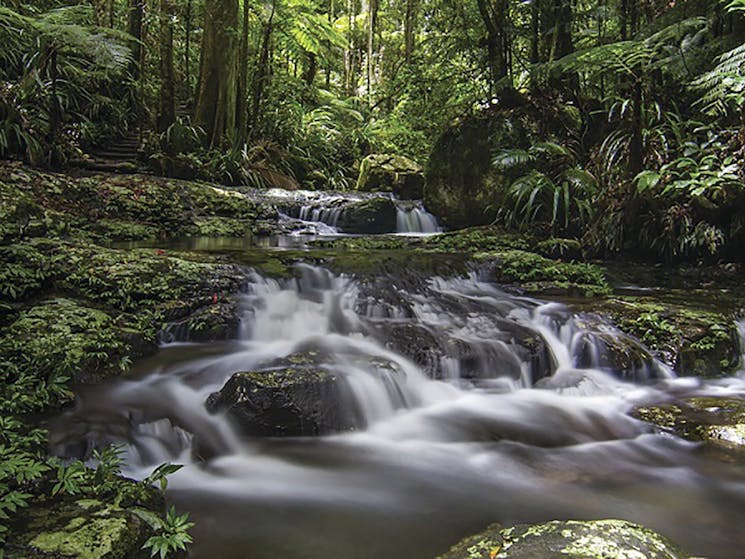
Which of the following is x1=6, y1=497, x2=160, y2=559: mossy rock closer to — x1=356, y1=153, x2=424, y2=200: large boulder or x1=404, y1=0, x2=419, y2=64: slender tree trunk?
x1=356, y1=153, x2=424, y2=200: large boulder

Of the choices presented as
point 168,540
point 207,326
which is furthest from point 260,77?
point 168,540

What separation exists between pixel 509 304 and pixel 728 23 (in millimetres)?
4994

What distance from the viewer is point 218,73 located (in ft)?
34.4

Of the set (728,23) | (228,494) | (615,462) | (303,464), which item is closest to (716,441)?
(615,462)

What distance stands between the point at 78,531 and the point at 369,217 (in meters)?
7.91

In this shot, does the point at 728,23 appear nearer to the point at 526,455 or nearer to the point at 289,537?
the point at 526,455

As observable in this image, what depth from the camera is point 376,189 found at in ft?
42.2

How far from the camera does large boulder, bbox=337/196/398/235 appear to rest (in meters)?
9.27

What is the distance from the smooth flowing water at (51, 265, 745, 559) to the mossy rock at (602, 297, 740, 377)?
175 millimetres

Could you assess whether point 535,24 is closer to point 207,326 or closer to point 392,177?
point 392,177

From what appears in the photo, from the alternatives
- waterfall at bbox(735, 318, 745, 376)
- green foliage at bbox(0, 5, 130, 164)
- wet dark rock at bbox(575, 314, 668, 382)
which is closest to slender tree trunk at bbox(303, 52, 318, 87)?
green foliage at bbox(0, 5, 130, 164)

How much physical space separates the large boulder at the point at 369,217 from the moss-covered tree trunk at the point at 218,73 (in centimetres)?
365

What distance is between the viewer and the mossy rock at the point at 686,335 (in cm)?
430

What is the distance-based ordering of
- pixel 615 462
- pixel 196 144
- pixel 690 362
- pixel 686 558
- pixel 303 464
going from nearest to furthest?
1. pixel 686 558
2. pixel 303 464
3. pixel 615 462
4. pixel 690 362
5. pixel 196 144
